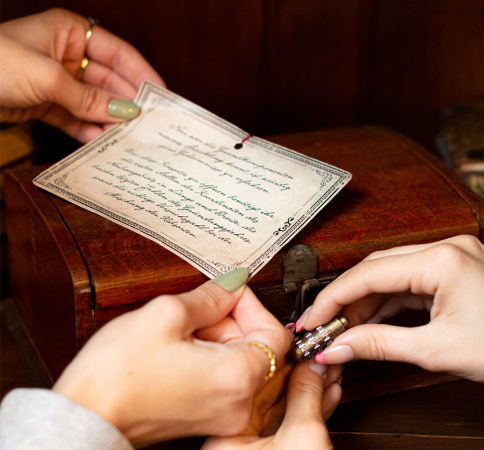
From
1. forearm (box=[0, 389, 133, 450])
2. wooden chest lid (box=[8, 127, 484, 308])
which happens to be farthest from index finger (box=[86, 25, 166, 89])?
forearm (box=[0, 389, 133, 450])

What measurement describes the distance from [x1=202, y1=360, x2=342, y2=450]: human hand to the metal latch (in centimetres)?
10

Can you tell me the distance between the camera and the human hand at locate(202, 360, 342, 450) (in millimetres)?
651

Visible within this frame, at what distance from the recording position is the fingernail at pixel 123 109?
43.1 inches

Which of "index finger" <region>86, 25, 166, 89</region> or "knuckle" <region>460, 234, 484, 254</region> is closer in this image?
"knuckle" <region>460, 234, 484, 254</region>

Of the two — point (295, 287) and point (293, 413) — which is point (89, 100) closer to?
point (295, 287)

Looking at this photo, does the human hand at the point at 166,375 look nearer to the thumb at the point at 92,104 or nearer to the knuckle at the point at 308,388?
the knuckle at the point at 308,388

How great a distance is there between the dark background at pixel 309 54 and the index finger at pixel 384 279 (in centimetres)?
90

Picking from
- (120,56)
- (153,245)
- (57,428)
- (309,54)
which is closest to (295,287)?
(153,245)

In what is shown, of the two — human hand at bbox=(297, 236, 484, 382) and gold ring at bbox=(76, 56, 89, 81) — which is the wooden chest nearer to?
human hand at bbox=(297, 236, 484, 382)

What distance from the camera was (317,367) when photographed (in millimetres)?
779

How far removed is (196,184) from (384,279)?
36 cm

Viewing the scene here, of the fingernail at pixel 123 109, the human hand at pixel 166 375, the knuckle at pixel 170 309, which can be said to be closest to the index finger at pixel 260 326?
the human hand at pixel 166 375

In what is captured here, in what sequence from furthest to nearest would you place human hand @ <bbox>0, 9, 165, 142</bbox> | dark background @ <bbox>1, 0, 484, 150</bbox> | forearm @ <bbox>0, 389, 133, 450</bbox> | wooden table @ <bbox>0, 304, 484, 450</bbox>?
dark background @ <bbox>1, 0, 484, 150</bbox>
human hand @ <bbox>0, 9, 165, 142</bbox>
wooden table @ <bbox>0, 304, 484, 450</bbox>
forearm @ <bbox>0, 389, 133, 450</bbox>

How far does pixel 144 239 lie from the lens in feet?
2.71
